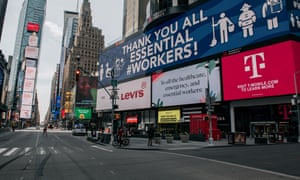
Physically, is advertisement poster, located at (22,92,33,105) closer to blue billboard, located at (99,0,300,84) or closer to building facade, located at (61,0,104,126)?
building facade, located at (61,0,104,126)

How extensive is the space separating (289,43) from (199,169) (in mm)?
27265

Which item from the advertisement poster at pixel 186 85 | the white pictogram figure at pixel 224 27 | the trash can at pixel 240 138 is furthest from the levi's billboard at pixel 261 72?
the trash can at pixel 240 138

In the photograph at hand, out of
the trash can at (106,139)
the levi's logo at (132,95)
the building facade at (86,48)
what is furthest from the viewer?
the building facade at (86,48)

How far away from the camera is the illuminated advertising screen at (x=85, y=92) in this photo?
106m

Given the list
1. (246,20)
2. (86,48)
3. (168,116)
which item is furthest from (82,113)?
(246,20)

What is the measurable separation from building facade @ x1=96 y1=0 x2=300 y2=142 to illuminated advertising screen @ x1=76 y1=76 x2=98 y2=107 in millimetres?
57413

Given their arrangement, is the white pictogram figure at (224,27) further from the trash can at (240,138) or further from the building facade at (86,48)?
the building facade at (86,48)

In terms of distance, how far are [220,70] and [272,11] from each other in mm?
11218

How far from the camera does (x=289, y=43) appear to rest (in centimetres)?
2853

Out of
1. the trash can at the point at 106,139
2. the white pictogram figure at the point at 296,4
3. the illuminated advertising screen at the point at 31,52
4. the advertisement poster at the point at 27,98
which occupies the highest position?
the illuminated advertising screen at the point at 31,52

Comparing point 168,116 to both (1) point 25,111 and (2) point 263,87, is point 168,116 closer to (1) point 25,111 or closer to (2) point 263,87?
(2) point 263,87

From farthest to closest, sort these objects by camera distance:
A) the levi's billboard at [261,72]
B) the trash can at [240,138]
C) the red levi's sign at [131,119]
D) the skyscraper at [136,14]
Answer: the skyscraper at [136,14] < the red levi's sign at [131,119] < the levi's billboard at [261,72] < the trash can at [240,138]

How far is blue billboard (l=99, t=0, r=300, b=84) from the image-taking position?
30812 millimetres

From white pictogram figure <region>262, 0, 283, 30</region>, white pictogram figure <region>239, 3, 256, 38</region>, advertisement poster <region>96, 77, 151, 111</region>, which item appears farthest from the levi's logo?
white pictogram figure <region>262, 0, 283, 30</region>
